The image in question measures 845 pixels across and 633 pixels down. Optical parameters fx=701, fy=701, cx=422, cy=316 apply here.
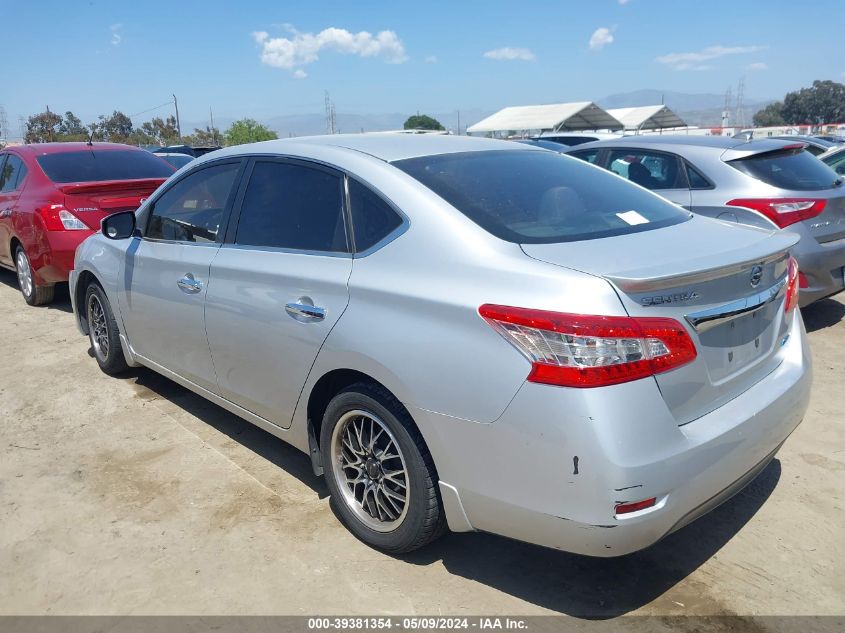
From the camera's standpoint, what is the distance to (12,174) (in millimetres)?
7801

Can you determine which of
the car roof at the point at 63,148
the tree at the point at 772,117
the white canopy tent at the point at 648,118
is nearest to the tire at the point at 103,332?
the car roof at the point at 63,148

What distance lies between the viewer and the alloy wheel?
2.84 meters

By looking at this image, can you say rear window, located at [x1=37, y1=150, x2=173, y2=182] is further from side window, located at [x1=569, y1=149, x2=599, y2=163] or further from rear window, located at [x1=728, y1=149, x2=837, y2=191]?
rear window, located at [x1=728, y1=149, x2=837, y2=191]

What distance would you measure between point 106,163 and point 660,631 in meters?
7.12

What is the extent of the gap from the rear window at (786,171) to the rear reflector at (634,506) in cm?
419

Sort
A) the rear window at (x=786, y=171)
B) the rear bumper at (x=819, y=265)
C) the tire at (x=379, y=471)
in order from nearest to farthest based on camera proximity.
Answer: the tire at (x=379, y=471), the rear bumper at (x=819, y=265), the rear window at (x=786, y=171)

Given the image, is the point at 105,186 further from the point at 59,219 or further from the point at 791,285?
the point at 791,285

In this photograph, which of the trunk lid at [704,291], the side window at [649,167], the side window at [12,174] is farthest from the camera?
the side window at [12,174]

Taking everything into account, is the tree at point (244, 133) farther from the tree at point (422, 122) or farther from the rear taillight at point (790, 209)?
the rear taillight at point (790, 209)

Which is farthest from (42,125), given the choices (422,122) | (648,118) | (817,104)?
(817,104)

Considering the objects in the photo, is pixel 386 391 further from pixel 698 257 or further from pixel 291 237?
pixel 698 257

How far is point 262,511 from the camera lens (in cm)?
338

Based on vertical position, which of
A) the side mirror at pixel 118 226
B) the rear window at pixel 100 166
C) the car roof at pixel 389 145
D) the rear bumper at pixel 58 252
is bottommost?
the rear bumper at pixel 58 252

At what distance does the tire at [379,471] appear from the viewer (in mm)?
2666
